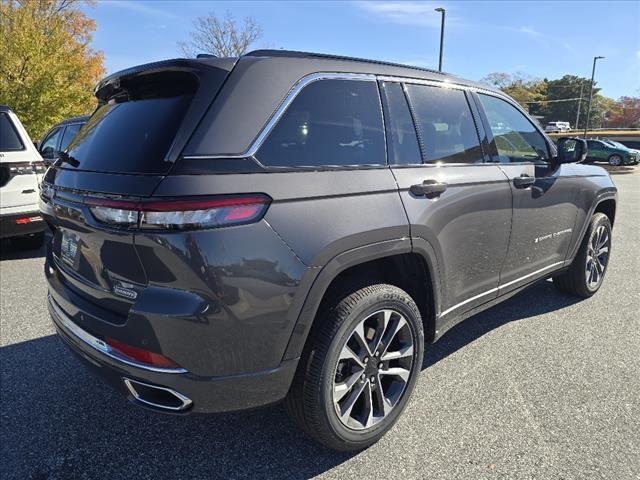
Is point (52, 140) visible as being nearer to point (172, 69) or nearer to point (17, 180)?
point (17, 180)

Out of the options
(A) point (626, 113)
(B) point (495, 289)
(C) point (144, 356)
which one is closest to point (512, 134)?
(B) point (495, 289)

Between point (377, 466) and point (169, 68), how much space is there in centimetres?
209

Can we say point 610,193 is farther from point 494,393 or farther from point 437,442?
point 437,442

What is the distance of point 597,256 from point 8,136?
6.46 metres

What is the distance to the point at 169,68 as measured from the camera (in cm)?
208

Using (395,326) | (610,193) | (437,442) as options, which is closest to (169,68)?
(395,326)

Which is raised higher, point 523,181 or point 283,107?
point 283,107

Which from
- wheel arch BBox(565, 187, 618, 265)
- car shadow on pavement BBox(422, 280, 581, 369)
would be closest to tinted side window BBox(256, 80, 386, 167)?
car shadow on pavement BBox(422, 280, 581, 369)

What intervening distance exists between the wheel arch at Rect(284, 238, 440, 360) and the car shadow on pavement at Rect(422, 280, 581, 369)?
2.61ft

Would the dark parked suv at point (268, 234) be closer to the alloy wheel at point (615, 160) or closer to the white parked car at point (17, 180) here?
the white parked car at point (17, 180)

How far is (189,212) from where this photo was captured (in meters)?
1.75

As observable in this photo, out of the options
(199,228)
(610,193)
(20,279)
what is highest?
(199,228)

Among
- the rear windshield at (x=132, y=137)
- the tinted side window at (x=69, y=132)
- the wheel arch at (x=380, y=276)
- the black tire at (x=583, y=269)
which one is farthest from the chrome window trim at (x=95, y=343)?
the tinted side window at (x=69, y=132)

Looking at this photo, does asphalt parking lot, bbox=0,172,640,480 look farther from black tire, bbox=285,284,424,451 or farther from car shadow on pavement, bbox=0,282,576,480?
black tire, bbox=285,284,424,451
